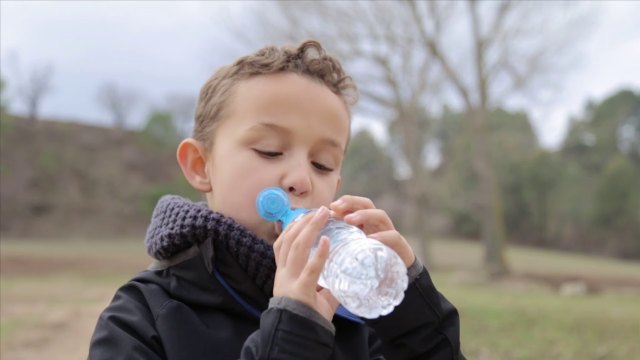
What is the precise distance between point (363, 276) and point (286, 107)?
44 cm

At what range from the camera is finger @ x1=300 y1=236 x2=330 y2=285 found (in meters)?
1.06

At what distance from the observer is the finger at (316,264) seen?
1058mm

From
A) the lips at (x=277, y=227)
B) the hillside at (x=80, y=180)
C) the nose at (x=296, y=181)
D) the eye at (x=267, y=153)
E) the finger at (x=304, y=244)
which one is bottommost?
the finger at (x=304, y=244)

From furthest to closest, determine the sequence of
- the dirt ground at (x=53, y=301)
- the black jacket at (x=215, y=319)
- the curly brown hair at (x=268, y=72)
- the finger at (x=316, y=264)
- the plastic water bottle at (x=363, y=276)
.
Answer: the dirt ground at (x=53, y=301)
the curly brown hair at (x=268, y=72)
the black jacket at (x=215, y=319)
the plastic water bottle at (x=363, y=276)
the finger at (x=316, y=264)

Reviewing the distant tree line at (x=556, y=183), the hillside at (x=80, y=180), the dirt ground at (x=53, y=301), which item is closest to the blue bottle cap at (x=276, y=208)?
the dirt ground at (x=53, y=301)

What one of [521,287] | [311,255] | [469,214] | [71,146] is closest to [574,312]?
[521,287]

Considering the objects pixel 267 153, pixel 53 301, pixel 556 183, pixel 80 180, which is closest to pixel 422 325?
pixel 267 153

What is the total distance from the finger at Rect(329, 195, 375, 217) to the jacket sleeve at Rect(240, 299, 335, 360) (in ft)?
0.95

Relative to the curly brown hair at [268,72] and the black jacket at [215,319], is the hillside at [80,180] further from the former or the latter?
the black jacket at [215,319]

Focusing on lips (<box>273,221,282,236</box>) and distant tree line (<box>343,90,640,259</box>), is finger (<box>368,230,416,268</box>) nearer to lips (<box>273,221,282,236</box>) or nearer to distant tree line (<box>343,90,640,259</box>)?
lips (<box>273,221,282,236</box>)

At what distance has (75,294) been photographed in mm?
10328

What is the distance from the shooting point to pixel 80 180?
3359cm

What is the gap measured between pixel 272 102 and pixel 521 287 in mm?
10613

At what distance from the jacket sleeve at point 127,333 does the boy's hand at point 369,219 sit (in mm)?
456
